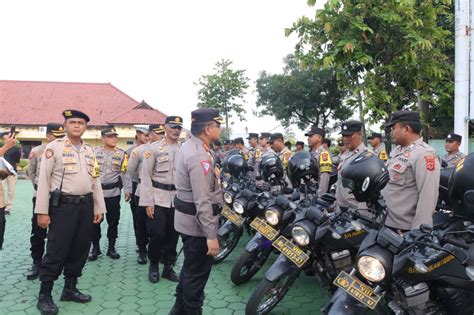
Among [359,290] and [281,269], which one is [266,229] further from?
[359,290]

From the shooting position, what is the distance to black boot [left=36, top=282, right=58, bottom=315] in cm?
354

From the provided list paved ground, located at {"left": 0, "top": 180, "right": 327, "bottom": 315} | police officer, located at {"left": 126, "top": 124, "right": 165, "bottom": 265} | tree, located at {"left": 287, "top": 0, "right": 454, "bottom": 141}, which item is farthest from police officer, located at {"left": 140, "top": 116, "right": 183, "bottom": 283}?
tree, located at {"left": 287, "top": 0, "right": 454, "bottom": 141}

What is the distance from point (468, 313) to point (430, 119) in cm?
1468

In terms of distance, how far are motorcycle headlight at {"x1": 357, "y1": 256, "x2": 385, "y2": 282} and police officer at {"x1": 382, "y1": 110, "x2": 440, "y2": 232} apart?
128cm

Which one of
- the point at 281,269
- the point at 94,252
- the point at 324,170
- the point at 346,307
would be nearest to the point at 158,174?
the point at 94,252

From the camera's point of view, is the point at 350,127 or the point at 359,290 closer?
the point at 359,290

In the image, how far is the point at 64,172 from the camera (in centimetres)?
368

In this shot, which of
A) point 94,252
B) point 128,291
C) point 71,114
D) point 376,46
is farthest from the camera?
point 376,46

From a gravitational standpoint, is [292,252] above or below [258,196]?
below

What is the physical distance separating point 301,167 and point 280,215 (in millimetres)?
527

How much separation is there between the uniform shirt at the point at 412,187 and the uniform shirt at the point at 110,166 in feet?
12.1

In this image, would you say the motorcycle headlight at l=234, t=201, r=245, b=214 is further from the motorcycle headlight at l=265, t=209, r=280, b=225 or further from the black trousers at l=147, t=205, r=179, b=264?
the motorcycle headlight at l=265, t=209, r=280, b=225

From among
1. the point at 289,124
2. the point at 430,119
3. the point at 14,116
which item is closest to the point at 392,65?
the point at 430,119

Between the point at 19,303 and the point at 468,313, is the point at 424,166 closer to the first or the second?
the point at 468,313
